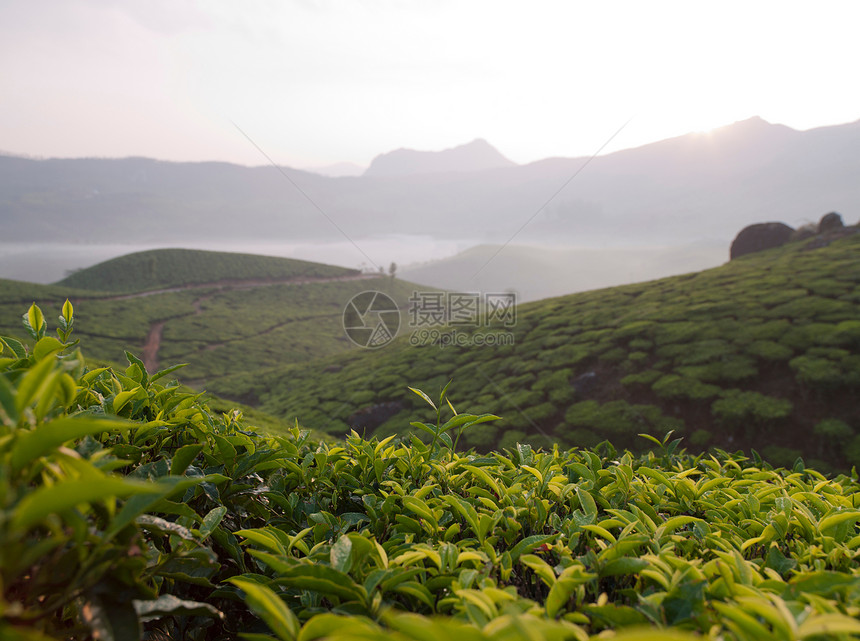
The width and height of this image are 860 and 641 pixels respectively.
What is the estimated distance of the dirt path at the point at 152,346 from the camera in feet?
82.1

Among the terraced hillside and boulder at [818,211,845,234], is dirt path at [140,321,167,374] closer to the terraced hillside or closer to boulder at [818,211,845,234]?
the terraced hillside

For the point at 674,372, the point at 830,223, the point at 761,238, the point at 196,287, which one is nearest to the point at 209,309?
the point at 196,287

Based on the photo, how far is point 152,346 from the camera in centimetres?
2842

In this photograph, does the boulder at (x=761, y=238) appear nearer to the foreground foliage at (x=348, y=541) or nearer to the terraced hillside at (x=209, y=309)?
the terraced hillside at (x=209, y=309)

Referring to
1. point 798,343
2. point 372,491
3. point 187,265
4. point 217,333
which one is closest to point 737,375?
point 798,343

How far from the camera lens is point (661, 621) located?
3.33 feet

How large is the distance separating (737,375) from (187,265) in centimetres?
5380

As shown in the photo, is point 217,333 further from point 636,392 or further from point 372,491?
point 372,491

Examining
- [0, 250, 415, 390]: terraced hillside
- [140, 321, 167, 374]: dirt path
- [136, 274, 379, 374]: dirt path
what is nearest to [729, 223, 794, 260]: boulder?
[0, 250, 415, 390]: terraced hillside

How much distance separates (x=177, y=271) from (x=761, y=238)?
5272 cm

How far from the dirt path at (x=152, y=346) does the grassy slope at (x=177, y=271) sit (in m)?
15.3

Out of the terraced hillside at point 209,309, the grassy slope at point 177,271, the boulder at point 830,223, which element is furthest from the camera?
the grassy slope at point 177,271

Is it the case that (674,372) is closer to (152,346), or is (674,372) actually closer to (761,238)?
(761,238)

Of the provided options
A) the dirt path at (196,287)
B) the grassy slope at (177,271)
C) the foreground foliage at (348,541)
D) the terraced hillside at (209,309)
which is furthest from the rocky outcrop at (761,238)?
the grassy slope at (177,271)
